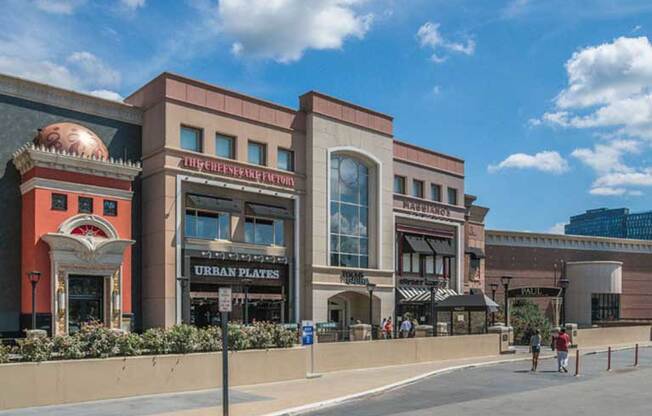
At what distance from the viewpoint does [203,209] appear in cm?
3641

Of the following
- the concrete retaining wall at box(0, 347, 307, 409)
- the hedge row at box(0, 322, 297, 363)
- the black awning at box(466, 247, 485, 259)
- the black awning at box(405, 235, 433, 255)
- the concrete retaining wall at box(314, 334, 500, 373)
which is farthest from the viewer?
the black awning at box(466, 247, 485, 259)

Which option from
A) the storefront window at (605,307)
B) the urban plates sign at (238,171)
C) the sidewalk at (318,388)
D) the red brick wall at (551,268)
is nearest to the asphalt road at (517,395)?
the sidewalk at (318,388)

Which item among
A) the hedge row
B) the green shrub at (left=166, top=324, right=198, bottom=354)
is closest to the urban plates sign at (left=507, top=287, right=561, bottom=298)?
the hedge row

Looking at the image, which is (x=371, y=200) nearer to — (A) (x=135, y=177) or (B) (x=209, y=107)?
(B) (x=209, y=107)

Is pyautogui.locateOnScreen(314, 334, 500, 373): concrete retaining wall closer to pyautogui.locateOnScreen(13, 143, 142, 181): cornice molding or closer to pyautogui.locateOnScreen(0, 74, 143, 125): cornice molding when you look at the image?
pyautogui.locateOnScreen(13, 143, 142, 181): cornice molding

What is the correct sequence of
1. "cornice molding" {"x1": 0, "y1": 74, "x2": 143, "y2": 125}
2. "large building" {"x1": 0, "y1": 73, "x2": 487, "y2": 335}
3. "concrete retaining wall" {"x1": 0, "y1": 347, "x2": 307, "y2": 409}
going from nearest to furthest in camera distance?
"concrete retaining wall" {"x1": 0, "y1": 347, "x2": 307, "y2": 409}, "large building" {"x1": 0, "y1": 73, "x2": 487, "y2": 335}, "cornice molding" {"x1": 0, "y1": 74, "x2": 143, "y2": 125}

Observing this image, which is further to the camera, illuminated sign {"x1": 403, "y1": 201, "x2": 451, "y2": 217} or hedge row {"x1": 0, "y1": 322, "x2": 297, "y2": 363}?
illuminated sign {"x1": 403, "y1": 201, "x2": 451, "y2": 217}

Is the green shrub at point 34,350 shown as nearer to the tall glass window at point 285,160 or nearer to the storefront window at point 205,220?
the storefront window at point 205,220

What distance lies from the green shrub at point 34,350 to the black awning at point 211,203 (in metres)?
18.9

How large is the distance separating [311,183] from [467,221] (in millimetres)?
20039

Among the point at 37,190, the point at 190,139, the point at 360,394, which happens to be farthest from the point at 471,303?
the point at 37,190

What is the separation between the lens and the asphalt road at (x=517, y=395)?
663 inches

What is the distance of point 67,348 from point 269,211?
22.1 metres

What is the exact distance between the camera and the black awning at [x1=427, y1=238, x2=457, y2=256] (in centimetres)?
5081
